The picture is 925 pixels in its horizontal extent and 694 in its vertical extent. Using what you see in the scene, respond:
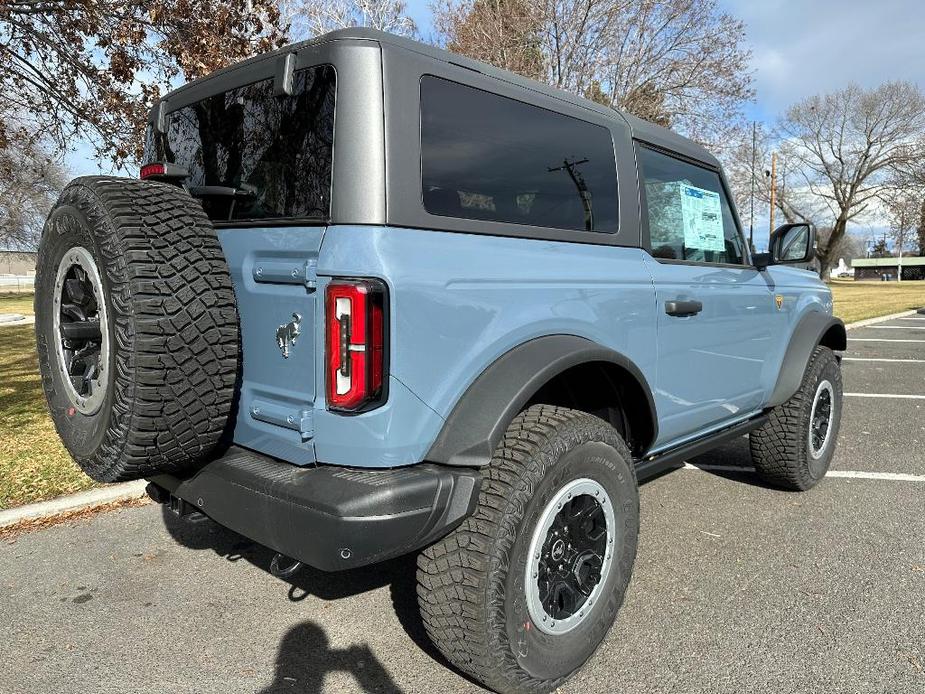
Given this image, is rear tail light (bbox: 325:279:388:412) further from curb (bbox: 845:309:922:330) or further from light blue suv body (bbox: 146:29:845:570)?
curb (bbox: 845:309:922:330)

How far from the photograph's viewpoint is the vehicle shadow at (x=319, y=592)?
2.47 m

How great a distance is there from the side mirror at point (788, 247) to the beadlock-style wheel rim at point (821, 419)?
0.93 meters

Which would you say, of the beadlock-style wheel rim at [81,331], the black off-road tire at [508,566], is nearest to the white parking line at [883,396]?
the black off-road tire at [508,566]

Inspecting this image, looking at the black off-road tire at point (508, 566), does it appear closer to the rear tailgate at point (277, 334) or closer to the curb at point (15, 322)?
the rear tailgate at point (277, 334)

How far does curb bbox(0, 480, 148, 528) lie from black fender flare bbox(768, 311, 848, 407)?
145 inches

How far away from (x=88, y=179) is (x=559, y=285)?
5.28ft

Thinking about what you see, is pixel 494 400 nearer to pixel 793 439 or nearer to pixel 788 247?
pixel 788 247

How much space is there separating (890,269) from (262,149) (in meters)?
92.8

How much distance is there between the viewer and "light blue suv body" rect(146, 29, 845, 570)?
1.92 meters

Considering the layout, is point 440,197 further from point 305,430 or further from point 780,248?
point 780,248

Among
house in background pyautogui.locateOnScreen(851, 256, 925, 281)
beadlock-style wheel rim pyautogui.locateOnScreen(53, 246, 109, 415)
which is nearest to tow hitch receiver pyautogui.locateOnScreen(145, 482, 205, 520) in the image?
beadlock-style wheel rim pyautogui.locateOnScreen(53, 246, 109, 415)

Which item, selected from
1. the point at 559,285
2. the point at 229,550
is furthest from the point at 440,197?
the point at 229,550

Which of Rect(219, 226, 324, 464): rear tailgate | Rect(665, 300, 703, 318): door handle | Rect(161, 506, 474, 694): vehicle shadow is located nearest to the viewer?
Rect(219, 226, 324, 464): rear tailgate

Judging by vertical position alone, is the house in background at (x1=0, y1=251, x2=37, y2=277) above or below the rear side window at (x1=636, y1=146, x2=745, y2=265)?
above
